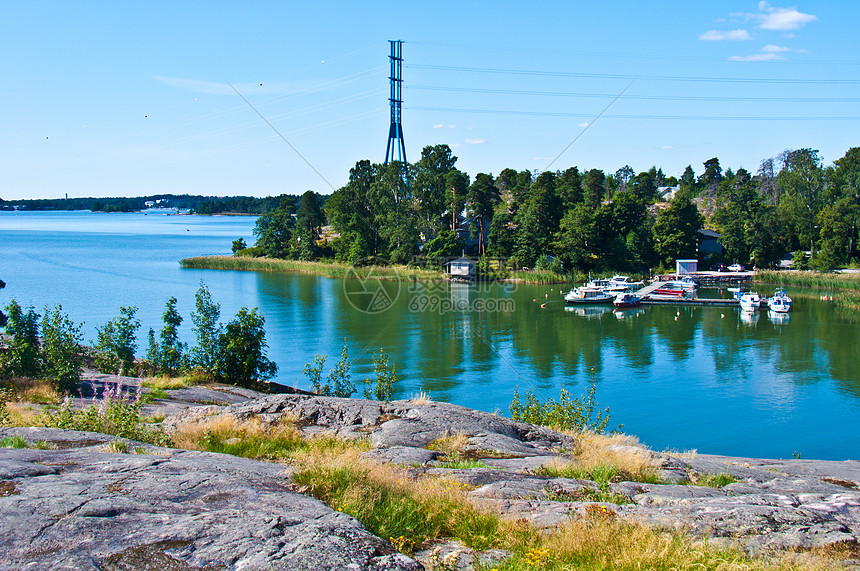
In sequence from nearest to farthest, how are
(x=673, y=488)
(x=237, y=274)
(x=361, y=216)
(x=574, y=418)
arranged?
1. (x=673, y=488)
2. (x=574, y=418)
3. (x=237, y=274)
4. (x=361, y=216)

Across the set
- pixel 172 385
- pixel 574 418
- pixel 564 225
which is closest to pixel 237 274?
pixel 564 225

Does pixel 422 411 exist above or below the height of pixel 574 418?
above

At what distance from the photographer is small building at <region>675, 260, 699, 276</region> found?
71.9 meters

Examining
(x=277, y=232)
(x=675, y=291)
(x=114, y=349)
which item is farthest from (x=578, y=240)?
(x=114, y=349)

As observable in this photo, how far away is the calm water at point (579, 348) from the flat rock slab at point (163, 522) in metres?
19.0

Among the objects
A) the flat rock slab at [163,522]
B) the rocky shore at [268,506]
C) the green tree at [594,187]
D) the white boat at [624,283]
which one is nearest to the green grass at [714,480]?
the rocky shore at [268,506]

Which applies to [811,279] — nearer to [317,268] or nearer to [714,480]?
[317,268]

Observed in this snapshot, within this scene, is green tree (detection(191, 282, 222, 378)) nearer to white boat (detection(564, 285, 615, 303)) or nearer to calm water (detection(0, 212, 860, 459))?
calm water (detection(0, 212, 860, 459))

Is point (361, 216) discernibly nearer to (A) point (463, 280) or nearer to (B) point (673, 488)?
(A) point (463, 280)

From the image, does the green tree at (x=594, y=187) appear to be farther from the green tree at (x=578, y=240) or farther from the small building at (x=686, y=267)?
the small building at (x=686, y=267)

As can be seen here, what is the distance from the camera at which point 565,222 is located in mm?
72750

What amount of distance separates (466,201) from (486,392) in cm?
5708

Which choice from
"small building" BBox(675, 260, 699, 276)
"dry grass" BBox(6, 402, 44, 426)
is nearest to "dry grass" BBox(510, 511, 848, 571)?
"dry grass" BBox(6, 402, 44, 426)

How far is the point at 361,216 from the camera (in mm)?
87938
